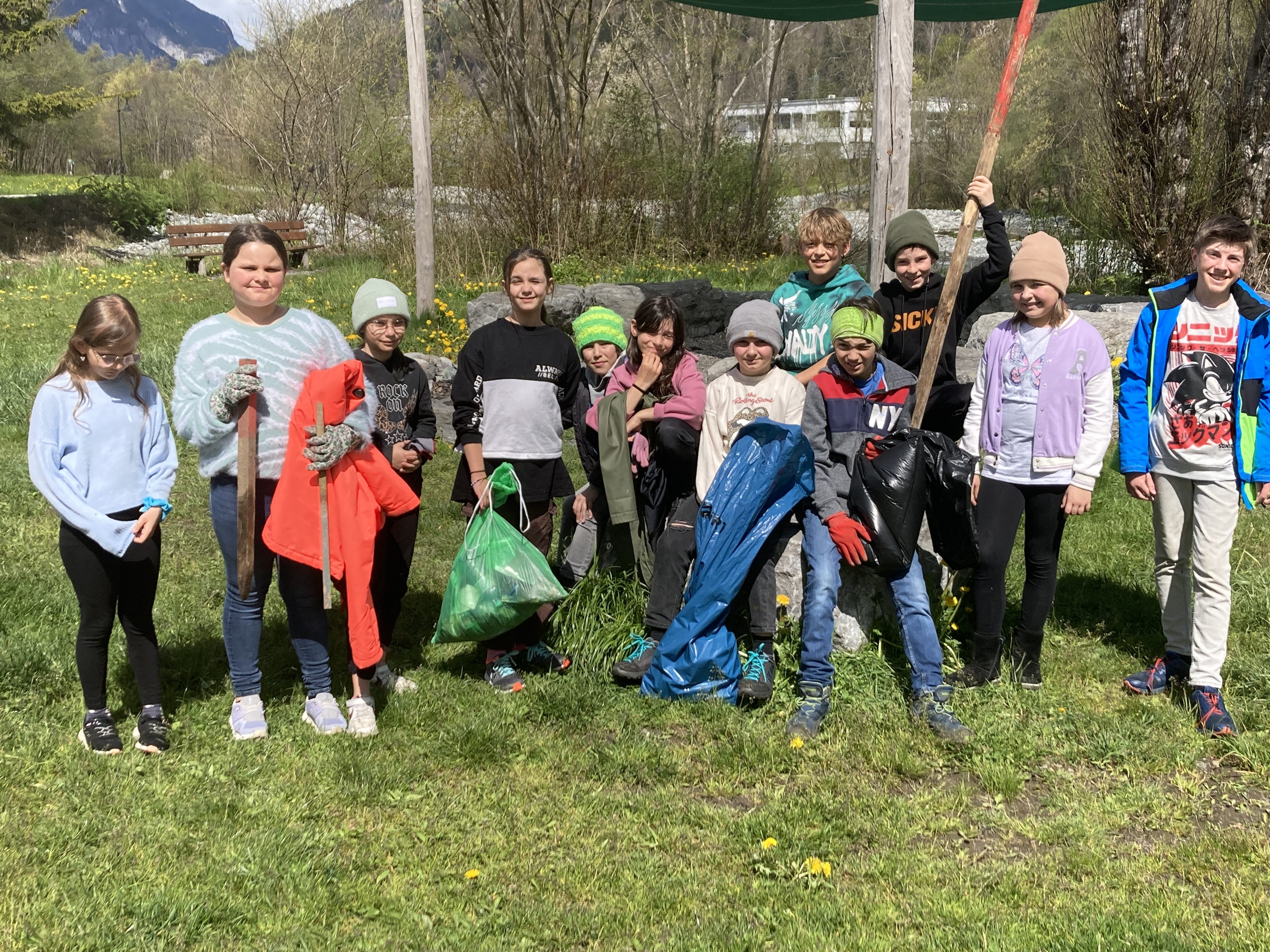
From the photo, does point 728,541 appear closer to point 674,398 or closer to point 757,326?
point 674,398

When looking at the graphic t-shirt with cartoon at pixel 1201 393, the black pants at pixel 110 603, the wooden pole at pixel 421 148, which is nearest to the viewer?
the black pants at pixel 110 603

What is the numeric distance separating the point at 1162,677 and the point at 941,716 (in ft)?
3.23

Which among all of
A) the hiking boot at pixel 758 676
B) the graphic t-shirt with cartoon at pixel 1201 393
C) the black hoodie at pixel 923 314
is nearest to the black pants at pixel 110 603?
the hiking boot at pixel 758 676

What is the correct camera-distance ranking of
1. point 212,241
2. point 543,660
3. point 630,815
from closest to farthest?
point 630,815, point 543,660, point 212,241

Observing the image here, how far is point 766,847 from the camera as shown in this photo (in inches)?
117

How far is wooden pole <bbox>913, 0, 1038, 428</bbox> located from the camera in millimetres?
3646

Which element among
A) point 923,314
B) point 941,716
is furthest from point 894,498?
point 923,314

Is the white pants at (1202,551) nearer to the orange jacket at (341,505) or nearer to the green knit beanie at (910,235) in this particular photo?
the green knit beanie at (910,235)

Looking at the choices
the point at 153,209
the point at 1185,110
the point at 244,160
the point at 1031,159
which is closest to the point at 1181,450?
the point at 1185,110

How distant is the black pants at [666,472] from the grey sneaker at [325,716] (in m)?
1.32

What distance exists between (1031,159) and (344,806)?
24.8 metres

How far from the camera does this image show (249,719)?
3615mm

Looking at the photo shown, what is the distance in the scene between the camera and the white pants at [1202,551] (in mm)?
3609

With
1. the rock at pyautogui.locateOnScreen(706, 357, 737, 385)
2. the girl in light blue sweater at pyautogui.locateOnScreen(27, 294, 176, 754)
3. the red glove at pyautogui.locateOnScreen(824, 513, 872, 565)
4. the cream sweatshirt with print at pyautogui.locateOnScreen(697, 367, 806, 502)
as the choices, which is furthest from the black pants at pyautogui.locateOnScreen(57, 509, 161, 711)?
the red glove at pyautogui.locateOnScreen(824, 513, 872, 565)
